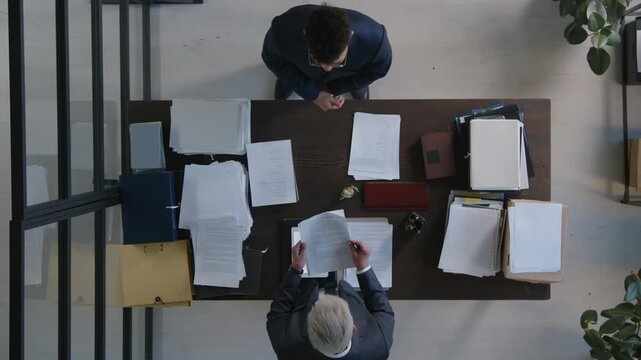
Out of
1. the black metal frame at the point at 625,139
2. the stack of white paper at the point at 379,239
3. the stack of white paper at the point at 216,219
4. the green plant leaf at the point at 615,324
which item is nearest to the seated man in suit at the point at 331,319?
the stack of white paper at the point at 379,239

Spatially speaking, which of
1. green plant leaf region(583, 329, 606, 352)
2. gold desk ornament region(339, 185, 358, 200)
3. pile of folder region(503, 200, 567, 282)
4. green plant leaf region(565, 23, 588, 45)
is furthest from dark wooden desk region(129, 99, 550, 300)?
green plant leaf region(565, 23, 588, 45)

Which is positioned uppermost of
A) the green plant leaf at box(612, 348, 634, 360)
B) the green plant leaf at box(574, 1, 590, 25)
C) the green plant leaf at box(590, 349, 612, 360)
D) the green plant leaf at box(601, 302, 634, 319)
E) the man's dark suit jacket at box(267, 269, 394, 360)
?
the green plant leaf at box(574, 1, 590, 25)

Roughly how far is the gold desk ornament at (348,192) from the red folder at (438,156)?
0.29 m

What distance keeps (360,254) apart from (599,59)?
1.52 meters

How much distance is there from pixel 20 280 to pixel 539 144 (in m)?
1.86

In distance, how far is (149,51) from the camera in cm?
242

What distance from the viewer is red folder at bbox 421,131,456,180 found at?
1.79 m

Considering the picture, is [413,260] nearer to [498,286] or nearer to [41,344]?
[498,286]

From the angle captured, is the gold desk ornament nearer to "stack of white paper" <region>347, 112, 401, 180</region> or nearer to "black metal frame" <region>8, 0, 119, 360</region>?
"stack of white paper" <region>347, 112, 401, 180</region>

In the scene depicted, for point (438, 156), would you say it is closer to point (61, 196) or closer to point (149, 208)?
point (149, 208)

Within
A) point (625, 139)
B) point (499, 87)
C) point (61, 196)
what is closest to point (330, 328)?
point (61, 196)

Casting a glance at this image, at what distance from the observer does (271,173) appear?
182cm

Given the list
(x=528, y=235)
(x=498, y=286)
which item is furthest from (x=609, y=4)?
(x=498, y=286)

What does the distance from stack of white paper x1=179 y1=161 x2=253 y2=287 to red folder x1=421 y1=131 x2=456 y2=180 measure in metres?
0.74
